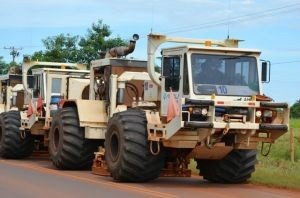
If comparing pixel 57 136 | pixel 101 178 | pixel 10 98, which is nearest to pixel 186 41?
pixel 101 178

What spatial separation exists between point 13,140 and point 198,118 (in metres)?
10.0

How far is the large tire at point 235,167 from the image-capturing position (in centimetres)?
1628

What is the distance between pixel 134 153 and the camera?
15273 mm

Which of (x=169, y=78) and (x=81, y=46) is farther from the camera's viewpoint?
(x=81, y=46)

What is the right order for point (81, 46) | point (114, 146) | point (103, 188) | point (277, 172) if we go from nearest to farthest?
point (103, 188) < point (114, 146) < point (277, 172) < point (81, 46)

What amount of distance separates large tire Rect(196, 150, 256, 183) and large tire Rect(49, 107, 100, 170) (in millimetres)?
3854

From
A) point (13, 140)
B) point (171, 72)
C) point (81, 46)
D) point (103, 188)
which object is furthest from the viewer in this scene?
point (81, 46)

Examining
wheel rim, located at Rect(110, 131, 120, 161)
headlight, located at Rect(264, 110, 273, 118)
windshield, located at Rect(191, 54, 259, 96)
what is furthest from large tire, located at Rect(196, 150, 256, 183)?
wheel rim, located at Rect(110, 131, 120, 161)

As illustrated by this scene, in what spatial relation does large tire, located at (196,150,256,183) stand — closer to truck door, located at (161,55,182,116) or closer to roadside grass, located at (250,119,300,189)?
roadside grass, located at (250,119,300,189)

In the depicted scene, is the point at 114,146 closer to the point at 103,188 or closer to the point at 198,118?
the point at 103,188

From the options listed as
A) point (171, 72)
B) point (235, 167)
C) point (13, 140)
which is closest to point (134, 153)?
point (171, 72)

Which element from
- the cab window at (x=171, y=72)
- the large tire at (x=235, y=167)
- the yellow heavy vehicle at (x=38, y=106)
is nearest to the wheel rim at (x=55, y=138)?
the yellow heavy vehicle at (x=38, y=106)

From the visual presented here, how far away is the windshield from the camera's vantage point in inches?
591

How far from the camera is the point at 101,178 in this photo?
16812 mm
